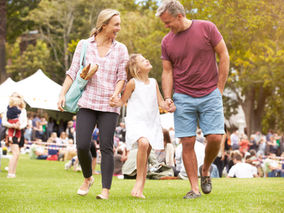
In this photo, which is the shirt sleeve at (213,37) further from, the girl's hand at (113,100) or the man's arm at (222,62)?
the girl's hand at (113,100)

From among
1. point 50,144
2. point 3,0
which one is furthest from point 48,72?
point 50,144

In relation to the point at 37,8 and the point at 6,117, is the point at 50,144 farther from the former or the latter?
the point at 37,8

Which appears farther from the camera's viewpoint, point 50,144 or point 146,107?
point 50,144

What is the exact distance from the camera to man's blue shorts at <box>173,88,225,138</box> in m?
5.52

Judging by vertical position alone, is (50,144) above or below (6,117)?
below


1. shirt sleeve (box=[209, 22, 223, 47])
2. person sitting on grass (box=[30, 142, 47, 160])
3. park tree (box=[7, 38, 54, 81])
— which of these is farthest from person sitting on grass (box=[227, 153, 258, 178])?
park tree (box=[7, 38, 54, 81])

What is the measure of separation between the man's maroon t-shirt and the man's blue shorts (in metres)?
0.08

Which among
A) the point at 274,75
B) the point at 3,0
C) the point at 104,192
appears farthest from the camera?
the point at 3,0

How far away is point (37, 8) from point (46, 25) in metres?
2.85

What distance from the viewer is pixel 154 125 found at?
5.80 m

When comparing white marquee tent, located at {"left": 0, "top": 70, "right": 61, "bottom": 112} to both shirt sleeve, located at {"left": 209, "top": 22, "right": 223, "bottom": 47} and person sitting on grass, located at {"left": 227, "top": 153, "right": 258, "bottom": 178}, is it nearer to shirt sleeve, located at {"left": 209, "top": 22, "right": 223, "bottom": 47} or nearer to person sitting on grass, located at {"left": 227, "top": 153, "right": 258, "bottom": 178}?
person sitting on grass, located at {"left": 227, "top": 153, "right": 258, "bottom": 178}

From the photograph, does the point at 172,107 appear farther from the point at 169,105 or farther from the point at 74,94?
the point at 74,94

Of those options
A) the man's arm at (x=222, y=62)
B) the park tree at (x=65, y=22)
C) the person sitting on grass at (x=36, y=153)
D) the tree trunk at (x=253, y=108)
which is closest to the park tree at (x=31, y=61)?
the park tree at (x=65, y=22)

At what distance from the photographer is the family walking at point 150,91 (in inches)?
214
